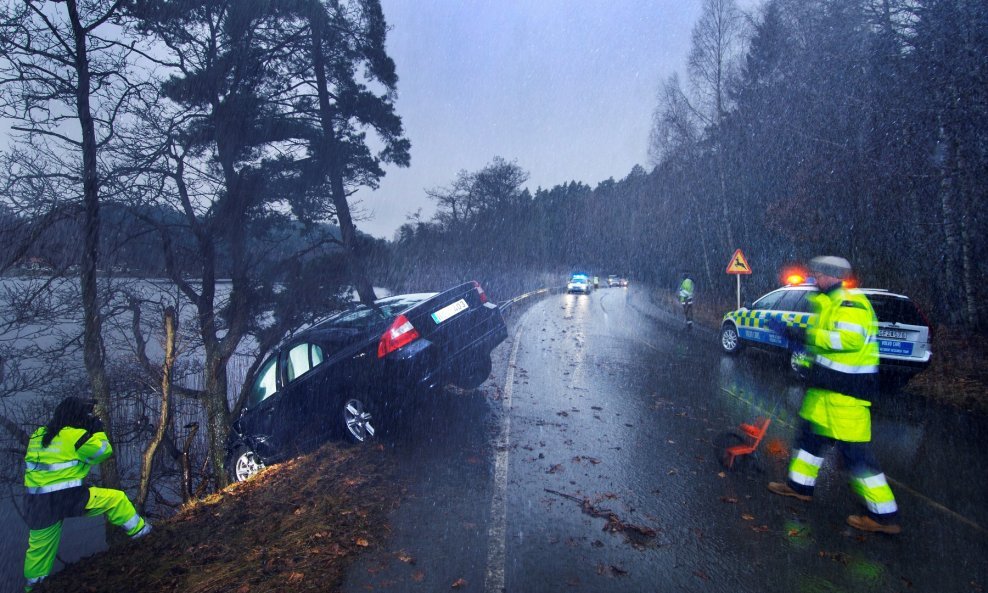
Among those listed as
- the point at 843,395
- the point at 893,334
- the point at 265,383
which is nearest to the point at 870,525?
the point at 843,395

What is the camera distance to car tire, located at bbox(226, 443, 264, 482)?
22.1 feet

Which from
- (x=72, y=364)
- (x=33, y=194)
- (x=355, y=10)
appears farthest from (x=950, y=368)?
(x=355, y=10)

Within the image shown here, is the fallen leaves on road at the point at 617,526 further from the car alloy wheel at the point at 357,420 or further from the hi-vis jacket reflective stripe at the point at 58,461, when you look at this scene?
the hi-vis jacket reflective stripe at the point at 58,461

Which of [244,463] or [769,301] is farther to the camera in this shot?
[769,301]

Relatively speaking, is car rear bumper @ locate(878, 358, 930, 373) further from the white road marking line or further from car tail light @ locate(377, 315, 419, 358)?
car tail light @ locate(377, 315, 419, 358)

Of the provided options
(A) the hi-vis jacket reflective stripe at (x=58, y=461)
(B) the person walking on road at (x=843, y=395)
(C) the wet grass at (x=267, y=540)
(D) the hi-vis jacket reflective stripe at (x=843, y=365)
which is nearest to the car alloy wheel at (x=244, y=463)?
(C) the wet grass at (x=267, y=540)

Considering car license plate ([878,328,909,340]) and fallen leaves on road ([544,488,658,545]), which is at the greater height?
car license plate ([878,328,909,340])

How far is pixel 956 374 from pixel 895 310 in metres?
2.10

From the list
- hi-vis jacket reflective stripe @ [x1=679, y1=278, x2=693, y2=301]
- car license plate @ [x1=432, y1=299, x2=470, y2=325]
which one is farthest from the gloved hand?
hi-vis jacket reflective stripe @ [x1=679, y1=278, x2=693, y2=301]

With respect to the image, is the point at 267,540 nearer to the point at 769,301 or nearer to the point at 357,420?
the point at 357,420

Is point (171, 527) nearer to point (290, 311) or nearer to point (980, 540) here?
point (980, 540)

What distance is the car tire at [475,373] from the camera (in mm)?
6891

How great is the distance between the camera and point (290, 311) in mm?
14297

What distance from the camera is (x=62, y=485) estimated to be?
4.34 metres
